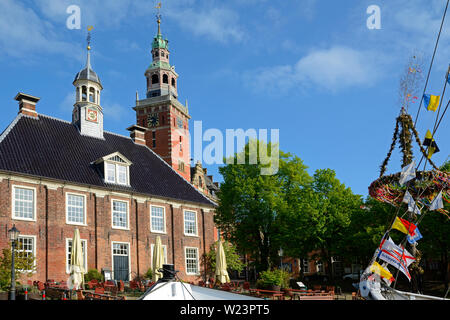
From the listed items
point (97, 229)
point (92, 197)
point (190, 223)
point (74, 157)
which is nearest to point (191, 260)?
point (190, 223)

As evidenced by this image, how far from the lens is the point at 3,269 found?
26234 millimetres

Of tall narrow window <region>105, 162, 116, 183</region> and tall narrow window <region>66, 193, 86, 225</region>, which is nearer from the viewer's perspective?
tall narrow window <region>66, 193, 86, 225</region>

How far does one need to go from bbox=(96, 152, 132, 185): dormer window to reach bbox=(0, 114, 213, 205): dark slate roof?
0.61m

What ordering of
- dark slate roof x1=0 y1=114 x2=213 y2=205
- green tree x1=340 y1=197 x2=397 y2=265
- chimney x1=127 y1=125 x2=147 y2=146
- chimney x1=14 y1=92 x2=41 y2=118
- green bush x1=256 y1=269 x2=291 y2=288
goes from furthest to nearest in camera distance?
chimney x1=127 y1=125 x2=147 y2=146 → green tree x1=340 y1=197 x2=397 y2=265 → chimney x1=14 y1=92 x2=41 y2=118 → dark slate roof x1=0 y1=114 x2=213 y2=205 → green bush x1=256 y1=269 x2=291 y2=288

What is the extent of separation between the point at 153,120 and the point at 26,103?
127 feet

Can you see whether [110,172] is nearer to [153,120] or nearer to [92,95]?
Answer: [92,95]

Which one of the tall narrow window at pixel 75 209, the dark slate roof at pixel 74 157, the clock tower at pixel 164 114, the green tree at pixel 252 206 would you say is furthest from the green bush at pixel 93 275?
the clock tower at pixel 164 114

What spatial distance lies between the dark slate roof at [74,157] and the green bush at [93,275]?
6519mm

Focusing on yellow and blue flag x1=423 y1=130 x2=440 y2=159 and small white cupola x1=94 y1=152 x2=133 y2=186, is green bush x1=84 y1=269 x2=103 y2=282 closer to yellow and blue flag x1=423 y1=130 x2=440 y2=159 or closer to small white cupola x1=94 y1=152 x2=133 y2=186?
small white cupola x1=94 y1=152 x2=133 y2=186

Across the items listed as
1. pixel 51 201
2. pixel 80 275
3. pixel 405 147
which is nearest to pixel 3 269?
pixel 80 275

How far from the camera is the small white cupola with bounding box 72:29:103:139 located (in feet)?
135

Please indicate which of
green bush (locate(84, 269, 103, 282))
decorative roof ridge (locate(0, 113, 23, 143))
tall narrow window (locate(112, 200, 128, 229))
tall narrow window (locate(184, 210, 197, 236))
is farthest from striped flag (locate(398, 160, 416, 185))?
decorative roof ridge (locate(0, 113, 23, 143))
